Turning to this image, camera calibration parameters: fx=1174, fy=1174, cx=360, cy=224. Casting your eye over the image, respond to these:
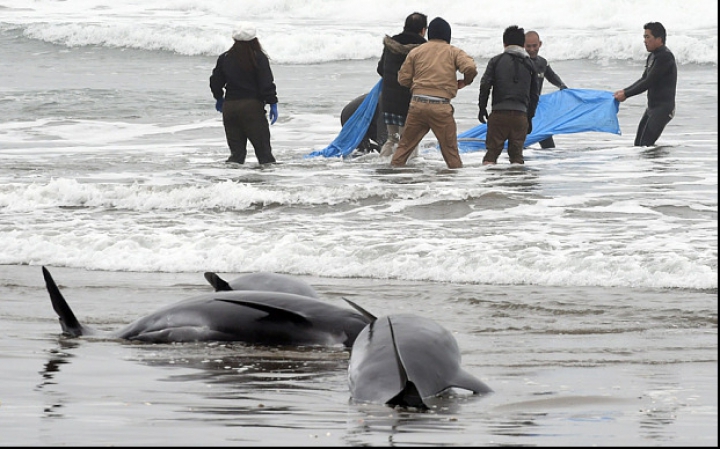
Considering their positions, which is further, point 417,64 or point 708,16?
point 708,16

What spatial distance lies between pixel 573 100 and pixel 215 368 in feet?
39.5

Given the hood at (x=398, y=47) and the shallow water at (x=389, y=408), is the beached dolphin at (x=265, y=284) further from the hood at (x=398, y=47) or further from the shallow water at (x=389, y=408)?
the hood at (x=398, y=47)

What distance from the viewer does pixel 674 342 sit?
605 centimetres

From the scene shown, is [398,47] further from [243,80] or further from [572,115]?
[572,115]

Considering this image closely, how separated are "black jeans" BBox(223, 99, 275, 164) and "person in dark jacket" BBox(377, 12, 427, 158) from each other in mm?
1600

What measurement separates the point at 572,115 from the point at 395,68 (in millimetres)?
2899

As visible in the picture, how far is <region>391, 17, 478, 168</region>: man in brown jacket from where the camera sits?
1405 centimetres

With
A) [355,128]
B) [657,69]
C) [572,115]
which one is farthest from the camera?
[355,128]

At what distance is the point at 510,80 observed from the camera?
1405 cm

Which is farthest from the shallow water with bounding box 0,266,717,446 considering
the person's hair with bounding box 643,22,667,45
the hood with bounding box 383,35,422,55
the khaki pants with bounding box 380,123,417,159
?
the person's hair with bounding box 643,22,667,45

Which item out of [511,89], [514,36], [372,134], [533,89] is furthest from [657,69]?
[372,134]

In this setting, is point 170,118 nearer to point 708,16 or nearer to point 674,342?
point 674,342

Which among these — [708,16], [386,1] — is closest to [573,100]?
[708,16]

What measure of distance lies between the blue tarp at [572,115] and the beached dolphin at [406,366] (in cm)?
1216
